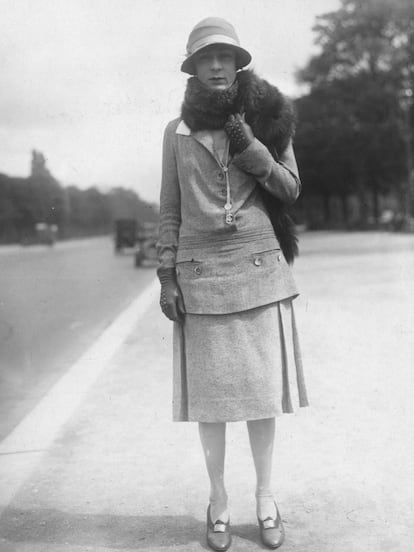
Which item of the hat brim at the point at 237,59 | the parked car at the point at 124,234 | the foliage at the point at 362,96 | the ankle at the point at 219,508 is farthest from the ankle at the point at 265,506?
the parked car at the point at 124,234

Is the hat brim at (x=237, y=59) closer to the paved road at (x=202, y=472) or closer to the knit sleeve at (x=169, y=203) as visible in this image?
the knit sleeve at (x=169, y=203)

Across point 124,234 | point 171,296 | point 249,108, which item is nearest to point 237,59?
point 249,108

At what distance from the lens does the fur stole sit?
9.39 feet

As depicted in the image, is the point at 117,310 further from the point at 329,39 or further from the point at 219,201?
the point at 329,39

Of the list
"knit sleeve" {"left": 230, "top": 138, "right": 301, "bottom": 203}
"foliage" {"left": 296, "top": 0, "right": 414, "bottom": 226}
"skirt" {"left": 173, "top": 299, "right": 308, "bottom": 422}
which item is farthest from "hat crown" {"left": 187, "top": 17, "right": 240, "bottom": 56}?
"foliage" {"left": 296, "top": 0, "right": 414, "bottom": 226}

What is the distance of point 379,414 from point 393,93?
3639 cm

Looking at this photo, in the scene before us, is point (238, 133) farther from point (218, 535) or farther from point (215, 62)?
point (218, 535)

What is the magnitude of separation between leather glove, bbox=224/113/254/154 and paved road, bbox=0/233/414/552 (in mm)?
1490

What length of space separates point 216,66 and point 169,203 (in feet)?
1.84

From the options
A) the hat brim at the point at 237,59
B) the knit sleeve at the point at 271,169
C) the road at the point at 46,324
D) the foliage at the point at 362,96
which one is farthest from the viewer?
the foliage at the point at 362,96

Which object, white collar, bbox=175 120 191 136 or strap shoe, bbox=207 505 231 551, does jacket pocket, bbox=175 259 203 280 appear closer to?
white collar, bbox=175 120 191 136

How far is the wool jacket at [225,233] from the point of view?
2879 mm

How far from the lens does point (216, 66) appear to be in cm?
290

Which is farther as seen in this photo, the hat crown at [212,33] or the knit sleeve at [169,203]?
the knit sleeve at [169,203]
